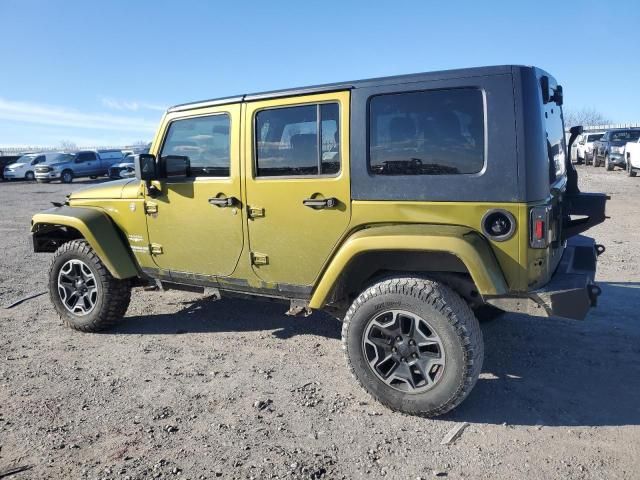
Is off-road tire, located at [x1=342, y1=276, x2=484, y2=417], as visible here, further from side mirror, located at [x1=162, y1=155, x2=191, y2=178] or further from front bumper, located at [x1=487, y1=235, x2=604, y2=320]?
side mirror, located at [x1=162, y1=155, x2=191, y2=178]

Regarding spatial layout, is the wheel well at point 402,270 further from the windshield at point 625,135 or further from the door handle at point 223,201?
the windshield at point 625,135

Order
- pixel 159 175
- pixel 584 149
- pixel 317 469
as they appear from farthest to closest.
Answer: pixel 584 149
pixel 159 175
pixel 317 469

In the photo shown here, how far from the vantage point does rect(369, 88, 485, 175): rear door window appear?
3.24 meters

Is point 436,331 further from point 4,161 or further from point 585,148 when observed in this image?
point 4,161

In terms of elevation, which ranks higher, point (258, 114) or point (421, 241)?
point (258, 114)

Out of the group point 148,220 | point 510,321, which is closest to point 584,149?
point 510,321

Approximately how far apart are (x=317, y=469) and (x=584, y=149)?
29576 mm

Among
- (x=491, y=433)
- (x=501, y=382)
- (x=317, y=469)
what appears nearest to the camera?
(x=317, y=469)

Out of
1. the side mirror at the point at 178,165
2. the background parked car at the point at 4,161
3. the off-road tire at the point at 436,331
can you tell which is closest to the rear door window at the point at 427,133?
the off-road tire at the point at 436,331

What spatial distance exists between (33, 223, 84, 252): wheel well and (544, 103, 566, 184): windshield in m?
4.25

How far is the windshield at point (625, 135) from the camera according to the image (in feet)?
76.3

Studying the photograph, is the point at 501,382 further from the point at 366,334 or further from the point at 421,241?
the point at 421,241

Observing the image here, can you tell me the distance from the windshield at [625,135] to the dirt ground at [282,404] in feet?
69.4

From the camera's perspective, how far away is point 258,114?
4.04m
